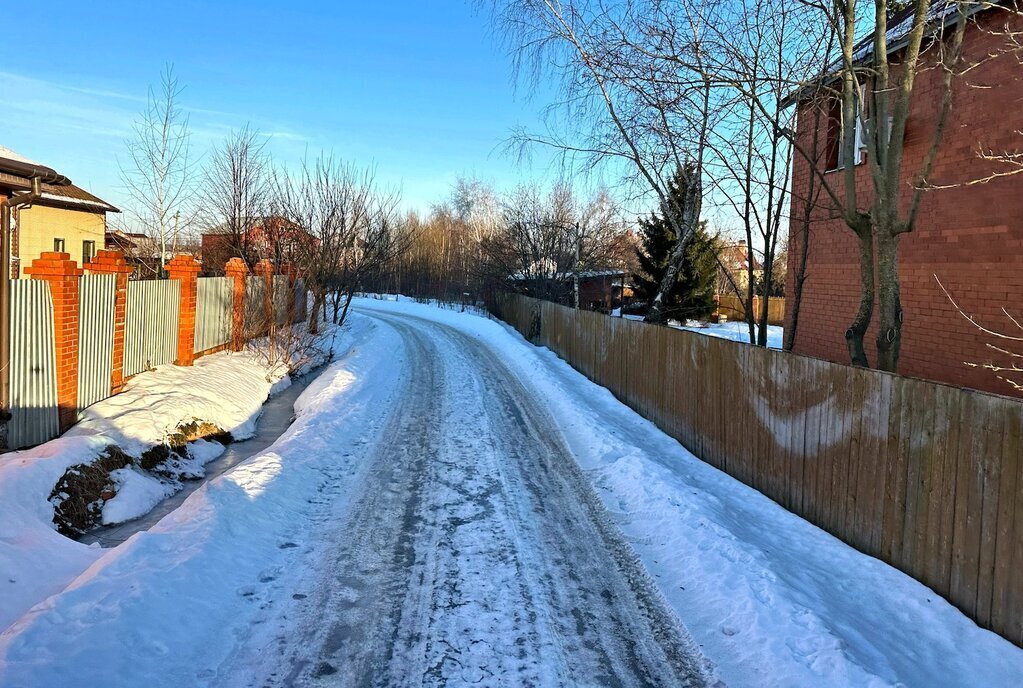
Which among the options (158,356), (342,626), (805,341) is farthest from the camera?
(805,341)

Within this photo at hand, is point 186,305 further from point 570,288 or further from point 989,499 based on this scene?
point 570,288

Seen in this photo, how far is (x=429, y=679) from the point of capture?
325 centimetres

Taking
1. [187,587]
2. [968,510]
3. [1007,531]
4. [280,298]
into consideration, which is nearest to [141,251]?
[280,298]

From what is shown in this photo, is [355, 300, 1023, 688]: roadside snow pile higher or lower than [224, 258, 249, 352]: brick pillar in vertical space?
lower

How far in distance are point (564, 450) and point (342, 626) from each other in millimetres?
4503

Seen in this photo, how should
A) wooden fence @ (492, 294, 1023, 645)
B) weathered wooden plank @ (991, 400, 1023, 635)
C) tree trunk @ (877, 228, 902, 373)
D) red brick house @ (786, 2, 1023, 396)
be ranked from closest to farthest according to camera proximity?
weathered wooden plank @ (991, 400, 1023, 635)
wooden fence @ (492, 294, 1023, 645)
tree trunk @ (877, 228, 902, 373)
red brick house @ (786, 2, 1023, 396)

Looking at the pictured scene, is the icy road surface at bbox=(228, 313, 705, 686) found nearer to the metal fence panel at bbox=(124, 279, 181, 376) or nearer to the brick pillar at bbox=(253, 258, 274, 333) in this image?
the metal fence panel at bbox=(124, 279, 181, 376)

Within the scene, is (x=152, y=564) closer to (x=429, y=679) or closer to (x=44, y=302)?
(x=429, y=679)

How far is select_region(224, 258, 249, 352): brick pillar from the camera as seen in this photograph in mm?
14188

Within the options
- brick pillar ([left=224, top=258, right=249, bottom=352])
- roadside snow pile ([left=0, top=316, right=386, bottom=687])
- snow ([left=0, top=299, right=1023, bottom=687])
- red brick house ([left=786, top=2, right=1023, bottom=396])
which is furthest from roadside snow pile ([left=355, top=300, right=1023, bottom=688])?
brick pillar ([left=224, top=258, right=249, bottom=352])

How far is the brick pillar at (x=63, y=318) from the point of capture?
702 cm

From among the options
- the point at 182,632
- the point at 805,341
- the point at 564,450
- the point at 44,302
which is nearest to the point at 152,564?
the point at 182,632

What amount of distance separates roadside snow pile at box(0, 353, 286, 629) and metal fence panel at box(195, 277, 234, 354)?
6.97ft

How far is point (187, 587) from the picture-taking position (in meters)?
3.92
